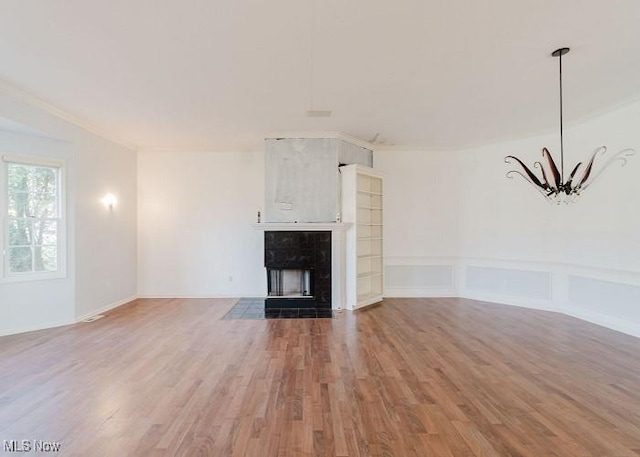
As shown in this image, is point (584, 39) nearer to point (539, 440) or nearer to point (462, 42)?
point (462, 42)

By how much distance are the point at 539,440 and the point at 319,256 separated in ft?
12.8

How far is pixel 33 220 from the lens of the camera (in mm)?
4582

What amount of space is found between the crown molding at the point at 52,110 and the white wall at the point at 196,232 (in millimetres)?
1054

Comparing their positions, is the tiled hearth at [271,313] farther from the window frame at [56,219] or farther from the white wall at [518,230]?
the window frame at [56,219]

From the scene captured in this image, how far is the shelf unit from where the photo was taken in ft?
18.7

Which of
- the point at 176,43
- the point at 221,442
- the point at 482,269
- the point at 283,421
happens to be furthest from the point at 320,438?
the point at 482,269

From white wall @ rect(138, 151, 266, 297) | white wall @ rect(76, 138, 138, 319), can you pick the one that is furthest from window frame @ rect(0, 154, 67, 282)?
white wall @ rect(138, 151, 266, 297)

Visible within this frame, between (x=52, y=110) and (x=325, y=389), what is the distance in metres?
4.94

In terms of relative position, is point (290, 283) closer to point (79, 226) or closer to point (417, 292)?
point (417, 292)

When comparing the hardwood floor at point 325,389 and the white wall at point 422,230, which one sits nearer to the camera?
the hardwood floor at point 325,389

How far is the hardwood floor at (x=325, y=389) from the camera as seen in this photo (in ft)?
7.05

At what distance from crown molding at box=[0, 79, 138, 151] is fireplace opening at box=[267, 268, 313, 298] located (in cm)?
359

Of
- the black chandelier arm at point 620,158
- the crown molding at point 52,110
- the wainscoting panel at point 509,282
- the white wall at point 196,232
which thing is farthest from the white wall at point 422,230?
the crown molding at point 52,110

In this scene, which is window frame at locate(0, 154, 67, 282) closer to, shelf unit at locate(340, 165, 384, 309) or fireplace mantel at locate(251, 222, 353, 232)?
fireplace mantel at locate(251, 222, 353, 232)
